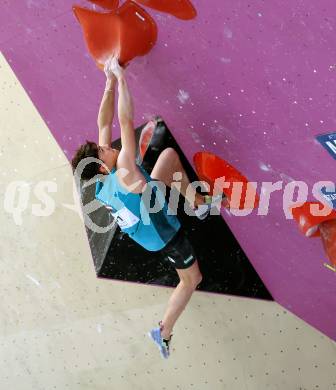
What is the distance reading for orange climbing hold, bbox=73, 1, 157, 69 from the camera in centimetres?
206

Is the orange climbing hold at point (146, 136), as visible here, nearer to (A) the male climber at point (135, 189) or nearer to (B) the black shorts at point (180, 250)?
(A) the male climber at point (135, 189)

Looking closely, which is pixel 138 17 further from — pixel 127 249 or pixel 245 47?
pixel 127 249

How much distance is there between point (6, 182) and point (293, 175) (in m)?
1.40

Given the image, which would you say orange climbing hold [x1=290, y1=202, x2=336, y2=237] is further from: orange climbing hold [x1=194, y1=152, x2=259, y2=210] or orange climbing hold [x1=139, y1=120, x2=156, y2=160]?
orange climbing hold [x1=139, y1=120, x2=156, y2=160]

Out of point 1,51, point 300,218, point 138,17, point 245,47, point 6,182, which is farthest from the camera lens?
point 6,182

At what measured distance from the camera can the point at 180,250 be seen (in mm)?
2314

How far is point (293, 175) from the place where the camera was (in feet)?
6.81

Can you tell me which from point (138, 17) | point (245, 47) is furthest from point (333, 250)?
point (138, 17)

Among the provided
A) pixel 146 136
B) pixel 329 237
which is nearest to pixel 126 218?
pixel 146 136

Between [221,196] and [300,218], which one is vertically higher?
[300,218]

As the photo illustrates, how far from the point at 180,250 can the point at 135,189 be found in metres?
0.34

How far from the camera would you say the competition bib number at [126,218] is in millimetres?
2199

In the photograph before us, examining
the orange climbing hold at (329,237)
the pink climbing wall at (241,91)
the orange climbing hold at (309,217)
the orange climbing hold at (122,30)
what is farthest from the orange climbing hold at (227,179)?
the orange climbing hold at (122,30)

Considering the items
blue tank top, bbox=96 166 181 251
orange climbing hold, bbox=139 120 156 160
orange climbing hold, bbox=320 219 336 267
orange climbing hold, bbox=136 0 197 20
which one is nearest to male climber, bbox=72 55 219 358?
blue tank top, bbox=96 166 181 251
